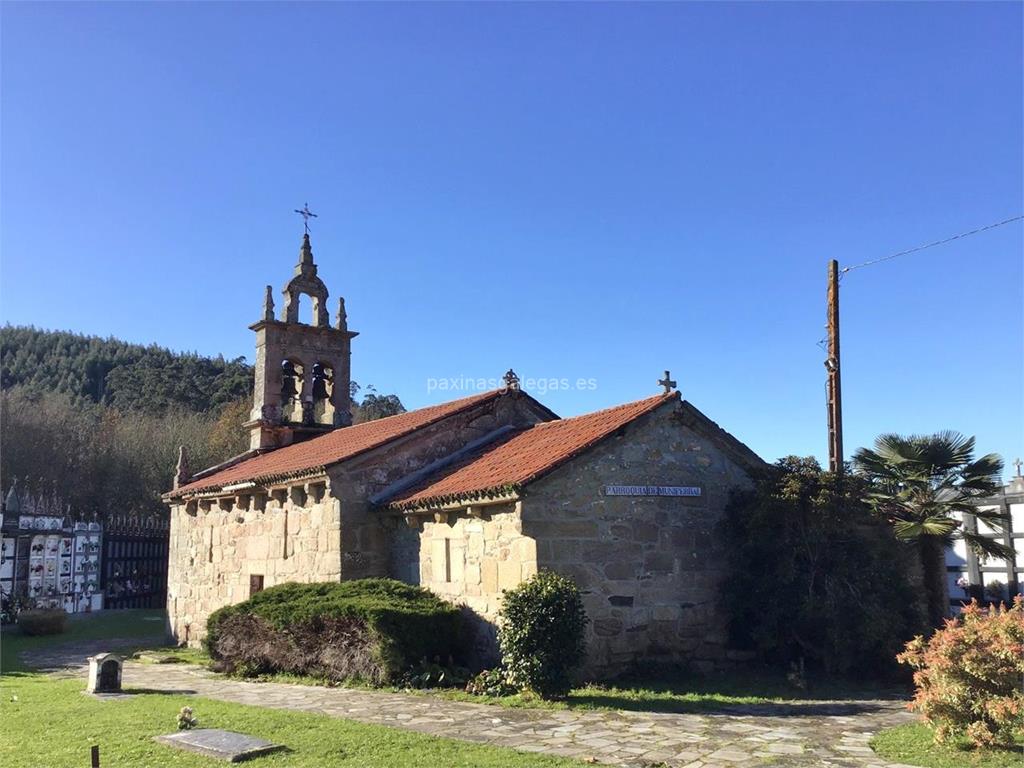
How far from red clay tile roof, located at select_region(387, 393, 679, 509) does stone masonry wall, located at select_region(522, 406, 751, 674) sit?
23 cm

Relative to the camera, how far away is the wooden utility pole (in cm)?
1731

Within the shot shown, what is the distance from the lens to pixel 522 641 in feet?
33.6

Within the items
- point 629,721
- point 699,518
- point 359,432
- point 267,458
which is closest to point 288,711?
point 629,721

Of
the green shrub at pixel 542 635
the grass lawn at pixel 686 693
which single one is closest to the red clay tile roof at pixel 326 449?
the green shrub at pixel 542 635

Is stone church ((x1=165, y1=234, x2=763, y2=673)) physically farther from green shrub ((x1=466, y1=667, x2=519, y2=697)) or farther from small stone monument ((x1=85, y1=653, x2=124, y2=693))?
small stone monument ((x1=85, y1=653, x2=124, y2=693))

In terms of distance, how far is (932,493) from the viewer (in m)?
13.3

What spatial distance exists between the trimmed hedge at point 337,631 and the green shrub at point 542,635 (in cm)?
158

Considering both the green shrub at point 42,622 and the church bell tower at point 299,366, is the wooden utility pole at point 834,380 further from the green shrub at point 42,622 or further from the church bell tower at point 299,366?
the green shrub at point 42,622

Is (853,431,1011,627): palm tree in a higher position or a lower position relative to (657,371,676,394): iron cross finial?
lower

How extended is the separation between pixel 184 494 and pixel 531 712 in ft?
44.7

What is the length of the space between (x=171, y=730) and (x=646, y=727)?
4.88 metres

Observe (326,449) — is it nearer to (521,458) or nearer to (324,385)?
(324,385)

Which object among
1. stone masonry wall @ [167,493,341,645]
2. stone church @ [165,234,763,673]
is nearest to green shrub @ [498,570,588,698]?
stone church @ [165,234,763,673]

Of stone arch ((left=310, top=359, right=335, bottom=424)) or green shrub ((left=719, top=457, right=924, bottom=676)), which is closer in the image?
green shrub ((left=719, top=457, right=924, bottom=676))
